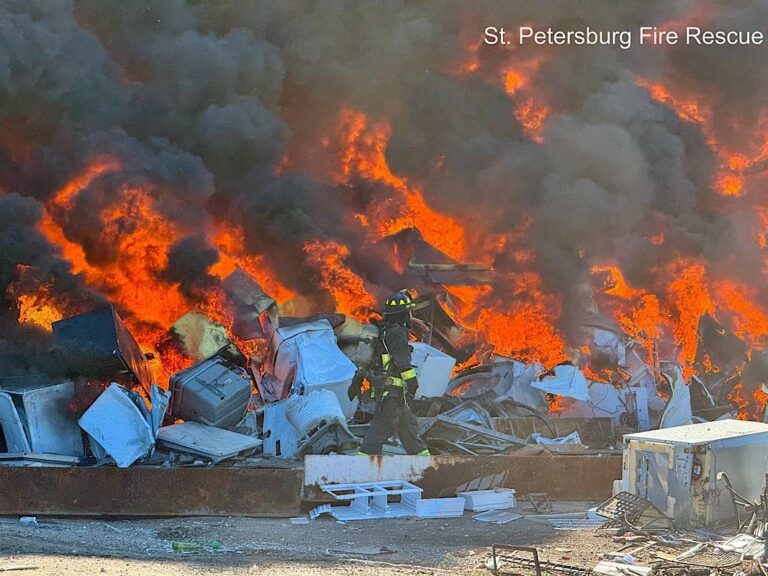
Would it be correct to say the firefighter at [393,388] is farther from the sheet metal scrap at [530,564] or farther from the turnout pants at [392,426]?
the sheet metal scrap at [530,564]

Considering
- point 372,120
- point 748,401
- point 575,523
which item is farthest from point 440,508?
point 372,120

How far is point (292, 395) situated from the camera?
422 inches

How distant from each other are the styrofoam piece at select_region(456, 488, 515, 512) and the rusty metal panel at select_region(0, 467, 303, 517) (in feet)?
6.04

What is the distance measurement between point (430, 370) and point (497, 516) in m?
3.59

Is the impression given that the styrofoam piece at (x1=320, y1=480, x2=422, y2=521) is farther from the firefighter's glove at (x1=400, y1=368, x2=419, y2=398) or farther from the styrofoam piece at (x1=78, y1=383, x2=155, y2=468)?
the styrofoam piece at (x1=78, y1=383, x2=155, y2=468)

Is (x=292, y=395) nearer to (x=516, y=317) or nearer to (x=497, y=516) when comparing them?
(x=497, y=516)

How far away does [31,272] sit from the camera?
13625 mm

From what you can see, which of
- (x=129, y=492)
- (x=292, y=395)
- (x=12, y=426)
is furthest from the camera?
(x=292, y=395)

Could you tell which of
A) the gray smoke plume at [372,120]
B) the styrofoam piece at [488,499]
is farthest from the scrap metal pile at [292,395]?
the gray smoke plume at [372,120]

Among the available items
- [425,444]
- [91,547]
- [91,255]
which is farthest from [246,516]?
[91,255]

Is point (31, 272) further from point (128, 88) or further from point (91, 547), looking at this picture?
point (91, 547)

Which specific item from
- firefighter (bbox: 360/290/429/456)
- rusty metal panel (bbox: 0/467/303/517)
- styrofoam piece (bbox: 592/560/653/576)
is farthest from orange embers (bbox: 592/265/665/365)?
styrofoam piece (bbox: 592/560/653/576)

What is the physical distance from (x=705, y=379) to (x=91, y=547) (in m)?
10.8

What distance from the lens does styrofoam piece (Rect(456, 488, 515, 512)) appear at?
8508mm
